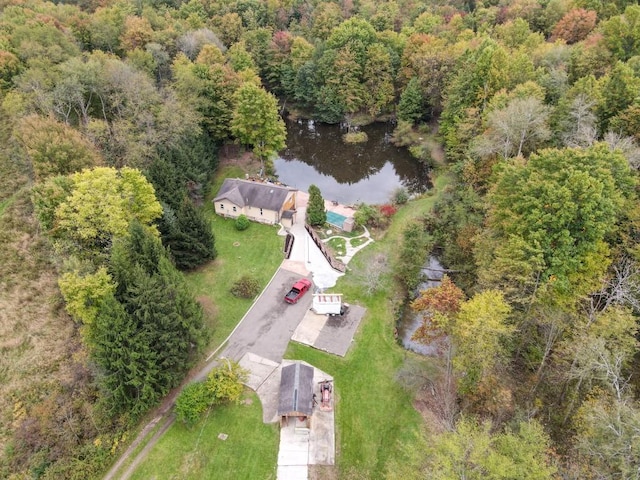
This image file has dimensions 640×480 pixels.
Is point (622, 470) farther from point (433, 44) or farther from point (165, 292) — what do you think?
point (433, 44)

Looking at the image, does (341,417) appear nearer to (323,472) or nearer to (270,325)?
(323,472)

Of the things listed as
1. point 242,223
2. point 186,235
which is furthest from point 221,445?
point 242,223

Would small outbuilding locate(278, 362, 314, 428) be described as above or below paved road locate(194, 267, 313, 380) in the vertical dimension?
above

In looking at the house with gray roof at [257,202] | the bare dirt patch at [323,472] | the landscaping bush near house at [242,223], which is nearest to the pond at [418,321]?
the bare dirt patch at [323,472]

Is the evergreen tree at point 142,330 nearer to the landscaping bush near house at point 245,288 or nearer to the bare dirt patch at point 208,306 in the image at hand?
the bare dirt patch at point 208,306

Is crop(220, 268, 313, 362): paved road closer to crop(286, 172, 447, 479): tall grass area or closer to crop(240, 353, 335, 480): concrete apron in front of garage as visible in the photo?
crop(240, 353, 335, 480): concrete apron in front of garage

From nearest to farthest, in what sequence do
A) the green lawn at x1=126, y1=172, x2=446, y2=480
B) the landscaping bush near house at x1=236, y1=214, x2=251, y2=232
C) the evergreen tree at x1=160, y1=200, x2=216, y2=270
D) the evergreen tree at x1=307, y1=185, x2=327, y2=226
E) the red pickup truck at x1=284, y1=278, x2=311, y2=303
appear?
the green lawn at x1=126, y1=172, x2=446, y2=480, the red pickup truck at x1=284, y1=278, x2=311, y2=303, the evergreen tree at x1=160, y1=200, x2=216, y2=270, the evergreen tree at x1=307, y1=185, x2=327, y2=226, the landscaping bush near house at x1=236, y1=214, x2=251, y2=232

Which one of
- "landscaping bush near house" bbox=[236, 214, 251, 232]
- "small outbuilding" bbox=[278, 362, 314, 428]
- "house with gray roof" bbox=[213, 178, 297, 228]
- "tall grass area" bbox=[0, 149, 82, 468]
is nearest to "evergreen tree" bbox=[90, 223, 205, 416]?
"tall grass area" bbox=[0, 149, 82, 468]

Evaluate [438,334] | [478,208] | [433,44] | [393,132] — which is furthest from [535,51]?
[438,334]

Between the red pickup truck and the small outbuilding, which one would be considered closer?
the small outbuilding
